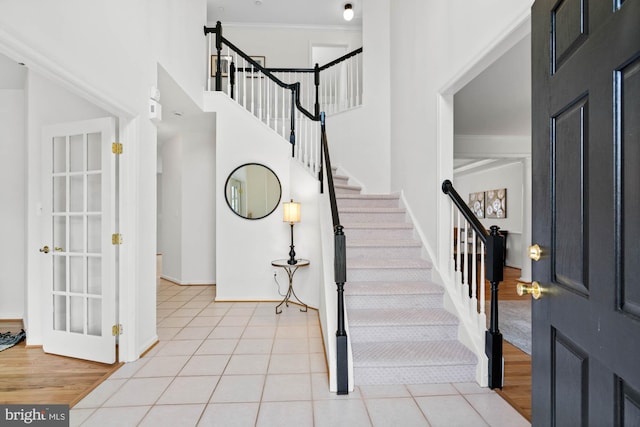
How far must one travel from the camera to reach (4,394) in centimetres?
221

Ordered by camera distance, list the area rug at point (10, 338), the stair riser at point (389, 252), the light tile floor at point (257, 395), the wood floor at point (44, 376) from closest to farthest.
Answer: the light tile floor at point (257, 395), the wood floor at point (44, 376), the area rug at point (10, 338), the stair riser at point (389, 252)

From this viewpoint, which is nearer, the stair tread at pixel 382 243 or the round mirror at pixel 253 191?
the stair tread at pixel 382 243

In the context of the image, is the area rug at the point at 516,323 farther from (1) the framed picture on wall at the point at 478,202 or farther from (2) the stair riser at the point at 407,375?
(1) the framed picture on wall at the point at 478,202

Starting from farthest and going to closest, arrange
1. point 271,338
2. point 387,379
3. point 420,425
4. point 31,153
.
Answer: point 271,338, point 31,153, point 387,379, point 420,425

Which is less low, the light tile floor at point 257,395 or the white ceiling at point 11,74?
the white ceiling at point 11,74

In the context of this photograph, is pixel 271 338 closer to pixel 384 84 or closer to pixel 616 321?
pixel 616 321

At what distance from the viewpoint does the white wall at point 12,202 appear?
3689 millimetres

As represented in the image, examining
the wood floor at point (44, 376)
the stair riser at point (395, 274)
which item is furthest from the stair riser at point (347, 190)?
the wood floor at point (44, 376)

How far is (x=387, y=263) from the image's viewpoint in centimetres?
326

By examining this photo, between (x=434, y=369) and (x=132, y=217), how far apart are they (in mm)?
2590

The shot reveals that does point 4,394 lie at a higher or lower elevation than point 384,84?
lower

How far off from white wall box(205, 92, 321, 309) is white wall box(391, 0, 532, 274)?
1.55 meters

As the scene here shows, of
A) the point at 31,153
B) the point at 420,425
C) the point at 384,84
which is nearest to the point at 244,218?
Result: the point at 31,153

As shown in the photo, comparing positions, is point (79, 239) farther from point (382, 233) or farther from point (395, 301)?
point (382, 233)
